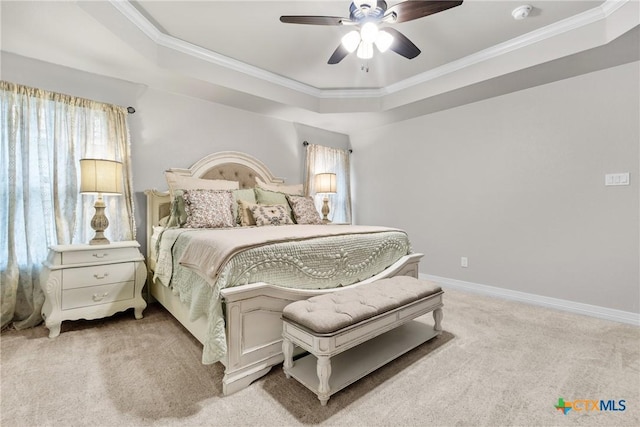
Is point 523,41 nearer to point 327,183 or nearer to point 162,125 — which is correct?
point 327,183

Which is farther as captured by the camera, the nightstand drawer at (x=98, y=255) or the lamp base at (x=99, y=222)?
the lamp base at (x=99, y=222)

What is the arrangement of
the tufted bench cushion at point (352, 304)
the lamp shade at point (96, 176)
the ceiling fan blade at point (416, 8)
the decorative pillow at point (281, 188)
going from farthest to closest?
1. the decorative pillow at point (281, 188)
2. the lamp shade at point (96, 176)
3. the ceiling fan blade at point (416, 8)
4. the tufted bench cushion at point (352, 304)

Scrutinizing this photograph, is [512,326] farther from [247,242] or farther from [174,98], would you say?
[174,98]

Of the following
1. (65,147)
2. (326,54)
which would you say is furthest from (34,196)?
(326,54)

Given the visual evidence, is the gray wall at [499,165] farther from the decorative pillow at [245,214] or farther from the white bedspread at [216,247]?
the white bedspread at [216,247]

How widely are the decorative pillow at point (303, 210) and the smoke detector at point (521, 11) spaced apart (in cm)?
248

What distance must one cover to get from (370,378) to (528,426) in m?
0.75

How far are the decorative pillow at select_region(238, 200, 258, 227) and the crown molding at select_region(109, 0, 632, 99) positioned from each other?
4.94 ft

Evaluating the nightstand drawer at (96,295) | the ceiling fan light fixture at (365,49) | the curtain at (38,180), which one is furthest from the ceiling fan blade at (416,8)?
the nightstand drawer at (96,295)

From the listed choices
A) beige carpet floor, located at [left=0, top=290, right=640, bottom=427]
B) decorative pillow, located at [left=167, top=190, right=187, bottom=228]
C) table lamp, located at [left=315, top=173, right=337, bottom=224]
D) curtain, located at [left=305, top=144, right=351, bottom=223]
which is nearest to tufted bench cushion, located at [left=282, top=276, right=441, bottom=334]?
beige carpet floor, located at [left=0, top=290, right=640, bottom=427]

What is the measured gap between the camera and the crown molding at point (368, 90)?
2367 mm

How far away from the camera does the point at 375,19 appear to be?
202 cm

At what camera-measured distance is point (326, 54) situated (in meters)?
3.06

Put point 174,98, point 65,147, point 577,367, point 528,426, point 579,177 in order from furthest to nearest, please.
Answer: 1. point 174,98
2. point 579,177
3. point 65,147
4. point 577,367
5. point 528,426
